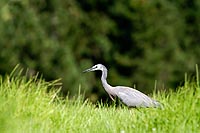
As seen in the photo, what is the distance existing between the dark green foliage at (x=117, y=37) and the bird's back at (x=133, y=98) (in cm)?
1444

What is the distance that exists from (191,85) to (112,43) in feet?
62.5

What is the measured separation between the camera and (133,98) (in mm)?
9023

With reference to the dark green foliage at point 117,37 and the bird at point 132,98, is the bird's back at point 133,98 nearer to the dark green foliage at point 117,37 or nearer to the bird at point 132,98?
the bird at point 132,98

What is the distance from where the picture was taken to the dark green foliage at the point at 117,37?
2405 centimetres

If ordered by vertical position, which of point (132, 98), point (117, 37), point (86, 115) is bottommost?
point (86, 115)

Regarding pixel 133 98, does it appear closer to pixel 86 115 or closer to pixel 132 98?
pixel 132 98

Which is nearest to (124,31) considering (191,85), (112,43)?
(112,43)

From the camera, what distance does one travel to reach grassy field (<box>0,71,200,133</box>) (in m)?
7.61

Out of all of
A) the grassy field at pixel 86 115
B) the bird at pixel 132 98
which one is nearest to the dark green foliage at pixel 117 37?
the bird at pixel 132 98

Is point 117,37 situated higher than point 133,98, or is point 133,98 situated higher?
point 117,37

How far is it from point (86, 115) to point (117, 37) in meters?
20.0

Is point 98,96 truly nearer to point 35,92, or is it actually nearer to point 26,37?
point 26,37

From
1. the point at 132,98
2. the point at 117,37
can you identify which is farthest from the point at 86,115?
the point at 117,37

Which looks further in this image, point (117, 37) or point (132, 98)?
point (117, 37)
